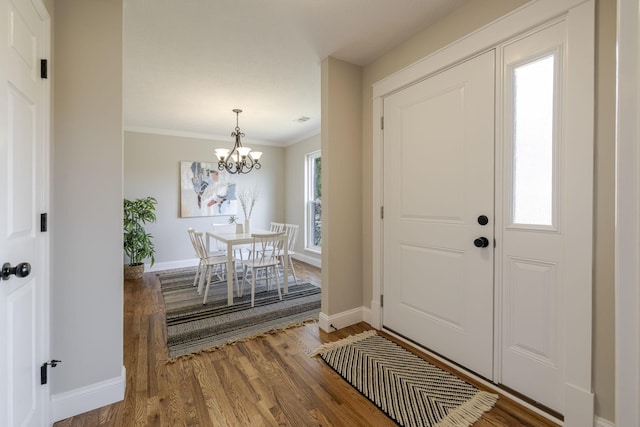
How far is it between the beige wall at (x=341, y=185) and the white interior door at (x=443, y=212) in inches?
12.4

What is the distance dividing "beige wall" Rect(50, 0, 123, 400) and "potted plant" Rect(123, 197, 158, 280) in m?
3.05

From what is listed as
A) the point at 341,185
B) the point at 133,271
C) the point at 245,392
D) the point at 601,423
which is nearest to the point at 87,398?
the point at 245,392

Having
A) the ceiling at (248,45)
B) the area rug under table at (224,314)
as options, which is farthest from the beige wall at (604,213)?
the area rug under table at (224,314)

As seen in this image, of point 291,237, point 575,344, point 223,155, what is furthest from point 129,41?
point 575,344

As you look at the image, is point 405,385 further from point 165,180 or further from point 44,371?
point 165,180

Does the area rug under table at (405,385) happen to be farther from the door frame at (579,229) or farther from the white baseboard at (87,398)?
the white baseboard at (87,398)

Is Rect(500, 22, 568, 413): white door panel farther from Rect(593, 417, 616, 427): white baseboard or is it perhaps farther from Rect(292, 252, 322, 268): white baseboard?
Rect(292, 252, 322, 268): white baseboard

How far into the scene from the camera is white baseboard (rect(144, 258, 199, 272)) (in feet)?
15.8

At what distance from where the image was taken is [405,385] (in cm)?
179

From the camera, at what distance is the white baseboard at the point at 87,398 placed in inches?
59.6

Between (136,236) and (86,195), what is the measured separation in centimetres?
315

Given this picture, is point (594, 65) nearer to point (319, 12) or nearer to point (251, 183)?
point (319, 12)

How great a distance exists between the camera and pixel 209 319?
283 centimetres

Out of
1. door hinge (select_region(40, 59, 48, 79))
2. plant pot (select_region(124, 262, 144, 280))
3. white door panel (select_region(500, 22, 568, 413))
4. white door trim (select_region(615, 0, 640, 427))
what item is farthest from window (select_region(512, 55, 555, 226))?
plant pot (select_region(124, 262, 144, 280))
